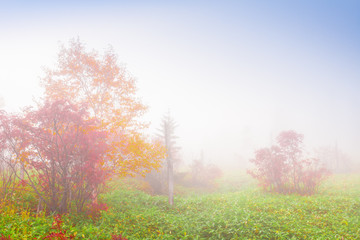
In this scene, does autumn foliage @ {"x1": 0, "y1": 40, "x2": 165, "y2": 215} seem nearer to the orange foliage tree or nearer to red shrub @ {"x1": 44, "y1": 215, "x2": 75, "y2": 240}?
the orange foliage tree

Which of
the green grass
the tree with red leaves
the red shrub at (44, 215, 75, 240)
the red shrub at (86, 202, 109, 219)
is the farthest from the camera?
the red shrub at (86, 202, 109, 219)

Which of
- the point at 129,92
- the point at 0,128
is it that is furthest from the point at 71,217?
the point at 129,92

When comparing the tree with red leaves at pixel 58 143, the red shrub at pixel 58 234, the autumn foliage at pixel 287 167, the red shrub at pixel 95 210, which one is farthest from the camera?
the autumn foliage at pixel 287 167

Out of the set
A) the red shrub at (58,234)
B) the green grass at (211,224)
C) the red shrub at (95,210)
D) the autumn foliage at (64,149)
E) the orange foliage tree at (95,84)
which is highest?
the orange foliage tree at (95,84)

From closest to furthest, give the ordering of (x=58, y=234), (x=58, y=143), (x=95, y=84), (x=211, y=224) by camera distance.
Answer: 1. (x=58, y=234)
2. (x=58, y=143)
3. (x=211, y=224)
4. (x=95, y=84)

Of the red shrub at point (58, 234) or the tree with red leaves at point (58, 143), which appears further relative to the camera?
the tree with red leaves at point (58, 143)

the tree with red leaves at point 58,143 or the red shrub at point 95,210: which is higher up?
the tree with red leaves at point 58,143

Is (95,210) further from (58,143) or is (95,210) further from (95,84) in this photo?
(95,84)

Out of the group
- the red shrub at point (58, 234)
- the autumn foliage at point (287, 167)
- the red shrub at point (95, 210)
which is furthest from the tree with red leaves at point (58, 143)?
the autumn foliage at point (287, 167)

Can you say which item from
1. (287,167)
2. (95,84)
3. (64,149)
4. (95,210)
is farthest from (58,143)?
(287,167)

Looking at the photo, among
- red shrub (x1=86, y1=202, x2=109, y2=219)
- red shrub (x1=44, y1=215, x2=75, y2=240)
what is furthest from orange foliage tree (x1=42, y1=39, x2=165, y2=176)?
red shrub (x1=44, y1=215, x2=75, y2=240)

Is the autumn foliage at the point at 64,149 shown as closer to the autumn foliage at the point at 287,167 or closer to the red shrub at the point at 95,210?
the red shrub at the point at 95,210

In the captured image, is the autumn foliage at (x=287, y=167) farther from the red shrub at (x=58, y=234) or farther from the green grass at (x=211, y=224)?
the red shrub at (x=58, y=234)

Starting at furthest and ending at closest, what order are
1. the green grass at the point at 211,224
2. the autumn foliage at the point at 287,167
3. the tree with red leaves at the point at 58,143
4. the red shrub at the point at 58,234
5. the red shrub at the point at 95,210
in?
the autumn foliage at the point at 287,167, the red shrub at the point at 95,210, the tree with red leaves at the point at 58,143, the green grass at the point at 211,224, the red shrub at the point at 58,234
